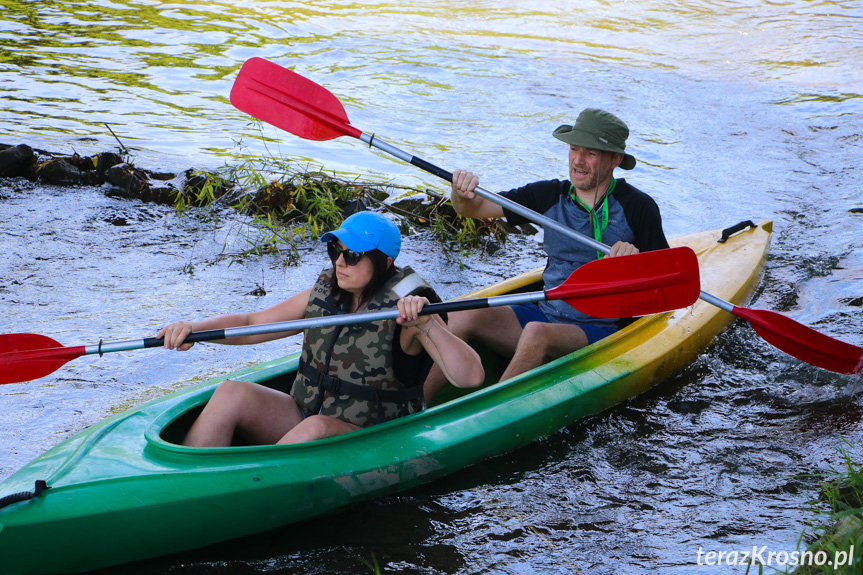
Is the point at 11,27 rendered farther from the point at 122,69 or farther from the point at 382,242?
the point at 382,242

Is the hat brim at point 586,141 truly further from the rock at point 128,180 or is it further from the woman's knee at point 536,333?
the rock at point 128,180

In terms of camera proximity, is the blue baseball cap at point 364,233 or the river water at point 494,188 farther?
the river water at point 494,188

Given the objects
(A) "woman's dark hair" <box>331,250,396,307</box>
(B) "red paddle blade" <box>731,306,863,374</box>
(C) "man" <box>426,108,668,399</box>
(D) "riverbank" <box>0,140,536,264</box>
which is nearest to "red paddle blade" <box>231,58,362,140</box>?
(C) "man" <box>426,108,668,399</box>

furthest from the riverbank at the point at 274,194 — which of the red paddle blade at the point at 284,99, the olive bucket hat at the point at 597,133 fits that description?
the olive bucket hat at the point at 597,133

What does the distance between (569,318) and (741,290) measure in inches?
51.8

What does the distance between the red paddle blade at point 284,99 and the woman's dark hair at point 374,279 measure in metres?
1.35

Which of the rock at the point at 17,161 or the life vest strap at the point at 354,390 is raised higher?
the life vest strap at the point at 354,390

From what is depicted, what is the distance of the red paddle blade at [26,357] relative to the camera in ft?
9.46

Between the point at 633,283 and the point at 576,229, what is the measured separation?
1.81ft

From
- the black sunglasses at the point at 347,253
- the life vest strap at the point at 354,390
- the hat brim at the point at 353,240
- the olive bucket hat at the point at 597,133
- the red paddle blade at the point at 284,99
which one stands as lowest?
the life vest strap at the point at 354,390

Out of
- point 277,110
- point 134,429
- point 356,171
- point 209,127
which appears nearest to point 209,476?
point 134,429

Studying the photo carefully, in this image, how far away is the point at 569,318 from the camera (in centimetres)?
366

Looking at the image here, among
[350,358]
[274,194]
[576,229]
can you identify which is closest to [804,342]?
[576,229]

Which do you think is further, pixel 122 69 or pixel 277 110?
pixel 122 69
